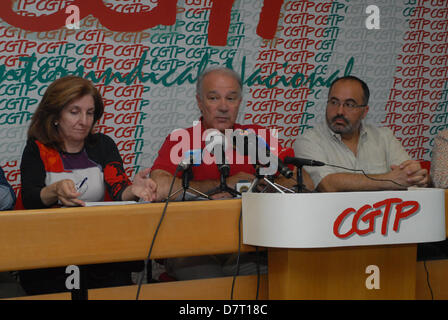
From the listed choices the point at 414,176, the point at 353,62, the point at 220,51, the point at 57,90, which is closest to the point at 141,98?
the point at 220,51

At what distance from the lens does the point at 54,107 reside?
215 centimetres

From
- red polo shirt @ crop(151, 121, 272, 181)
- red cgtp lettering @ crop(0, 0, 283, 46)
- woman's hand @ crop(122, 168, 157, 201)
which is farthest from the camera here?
red cgtp lettering @ crop(0, 0, 283, 46)

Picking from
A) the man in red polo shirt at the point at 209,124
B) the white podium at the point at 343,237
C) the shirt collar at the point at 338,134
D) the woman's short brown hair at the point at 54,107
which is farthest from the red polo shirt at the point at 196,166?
the white podium at the point at 343,237

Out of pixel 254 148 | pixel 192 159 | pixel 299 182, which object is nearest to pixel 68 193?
pixel 192 159

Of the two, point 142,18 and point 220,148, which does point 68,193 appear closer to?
point 220,148

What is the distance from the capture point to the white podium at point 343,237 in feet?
4.50

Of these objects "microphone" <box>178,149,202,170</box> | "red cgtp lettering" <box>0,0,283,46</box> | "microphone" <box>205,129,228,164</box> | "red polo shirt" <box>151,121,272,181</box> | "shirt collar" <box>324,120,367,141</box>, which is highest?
"red cgtp lettering" <box>0,0,283,46</box>

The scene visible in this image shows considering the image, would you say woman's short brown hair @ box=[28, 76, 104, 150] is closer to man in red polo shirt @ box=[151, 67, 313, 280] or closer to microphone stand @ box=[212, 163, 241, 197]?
man in red polo shirt @ box=[151, 67, 313, 280]

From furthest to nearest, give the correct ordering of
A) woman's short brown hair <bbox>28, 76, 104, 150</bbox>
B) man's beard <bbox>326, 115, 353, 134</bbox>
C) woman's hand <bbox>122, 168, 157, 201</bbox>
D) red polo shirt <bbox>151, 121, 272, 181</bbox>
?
man's beard <bbox>326, 115, 353, 134</bbox> → red polo shirt <bbox>151, 121, 272, 181</bbox> → woman's short brown hair <bbox>28, 76, 104, 150</bbox> → woman's hand <bbox>122, 168, 157, 201</bbox>

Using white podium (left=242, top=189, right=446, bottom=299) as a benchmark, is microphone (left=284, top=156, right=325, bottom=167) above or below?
above

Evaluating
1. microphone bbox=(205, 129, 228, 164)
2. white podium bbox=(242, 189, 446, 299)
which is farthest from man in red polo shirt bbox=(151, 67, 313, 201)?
white podium bbox=(242, 189, 446, 299)

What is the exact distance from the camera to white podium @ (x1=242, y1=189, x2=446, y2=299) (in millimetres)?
1373
